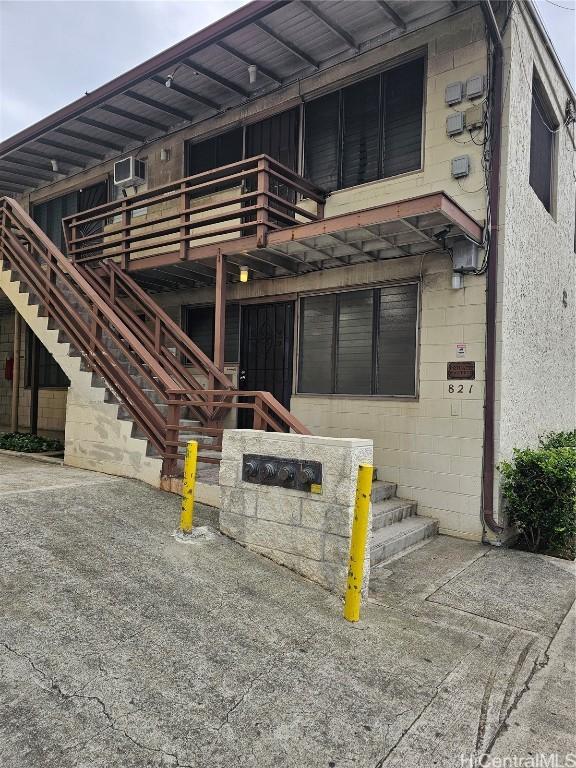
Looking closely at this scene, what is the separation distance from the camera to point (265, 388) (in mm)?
8828

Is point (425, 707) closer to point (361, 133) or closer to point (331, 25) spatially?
point (361, 133)

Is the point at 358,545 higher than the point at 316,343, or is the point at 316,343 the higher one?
the point at 316,343

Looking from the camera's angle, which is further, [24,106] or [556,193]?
[24,106]

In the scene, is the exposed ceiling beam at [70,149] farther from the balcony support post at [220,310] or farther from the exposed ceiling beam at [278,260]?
the exposed ceiling beam at [278,260]

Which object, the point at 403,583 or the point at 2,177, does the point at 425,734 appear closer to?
the point at 403,583

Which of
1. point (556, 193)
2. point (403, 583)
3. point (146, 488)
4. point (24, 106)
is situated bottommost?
point (403, 583)

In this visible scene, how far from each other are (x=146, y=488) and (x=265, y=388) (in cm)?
314

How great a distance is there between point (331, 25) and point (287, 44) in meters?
0.70

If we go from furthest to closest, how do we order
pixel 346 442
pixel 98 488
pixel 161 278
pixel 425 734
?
1. pixel 161 278
2. pixel 98 488
3. pixel 346 442
4. pixel 425 734

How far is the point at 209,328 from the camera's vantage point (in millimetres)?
9750

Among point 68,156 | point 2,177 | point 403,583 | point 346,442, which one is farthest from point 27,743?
point 2,177

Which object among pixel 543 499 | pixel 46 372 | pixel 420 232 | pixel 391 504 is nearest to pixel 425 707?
pixel 391 504

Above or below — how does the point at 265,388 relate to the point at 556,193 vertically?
below

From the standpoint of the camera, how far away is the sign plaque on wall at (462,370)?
6359 millimetres
